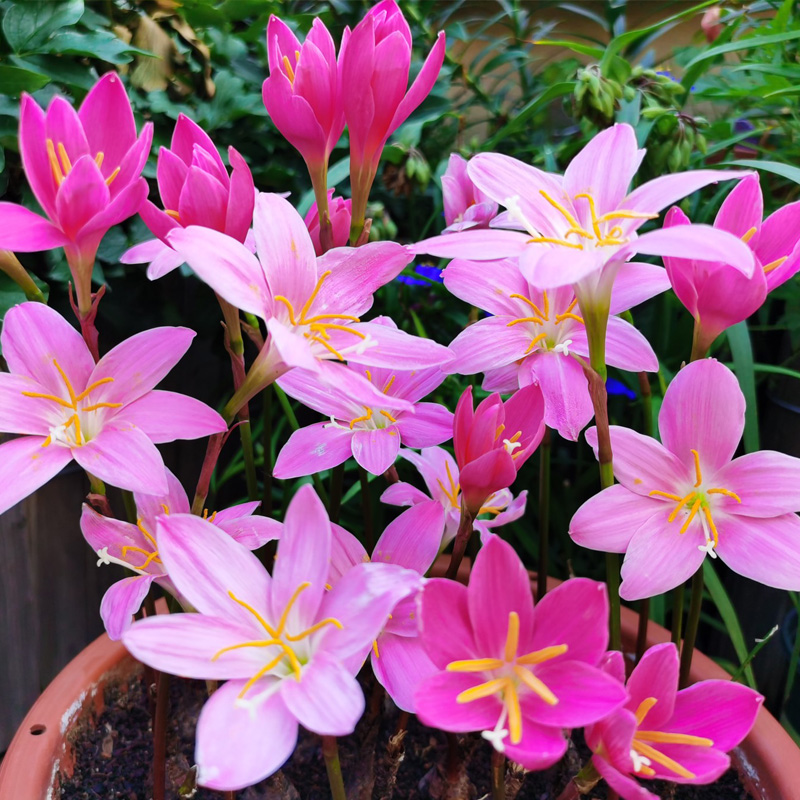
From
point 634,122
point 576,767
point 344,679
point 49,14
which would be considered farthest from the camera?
point 634,122

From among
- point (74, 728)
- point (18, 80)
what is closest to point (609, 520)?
point (74, 728)

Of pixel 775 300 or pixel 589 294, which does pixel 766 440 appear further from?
pixel 589 294

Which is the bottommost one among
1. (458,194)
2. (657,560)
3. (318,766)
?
(318,766)

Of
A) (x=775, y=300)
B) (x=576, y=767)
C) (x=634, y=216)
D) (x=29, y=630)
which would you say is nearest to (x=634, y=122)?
(x=775, y=300)

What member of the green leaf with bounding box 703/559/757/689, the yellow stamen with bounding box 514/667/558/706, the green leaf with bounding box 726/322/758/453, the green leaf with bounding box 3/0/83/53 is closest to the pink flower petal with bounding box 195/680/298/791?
the yellow stamen with bounding box 514/667/558/706

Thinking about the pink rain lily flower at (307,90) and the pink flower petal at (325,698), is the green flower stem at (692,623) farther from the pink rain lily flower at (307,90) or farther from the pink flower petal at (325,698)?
the pink rain lily flower at (307,90)

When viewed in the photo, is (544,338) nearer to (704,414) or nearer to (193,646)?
(704,414)
